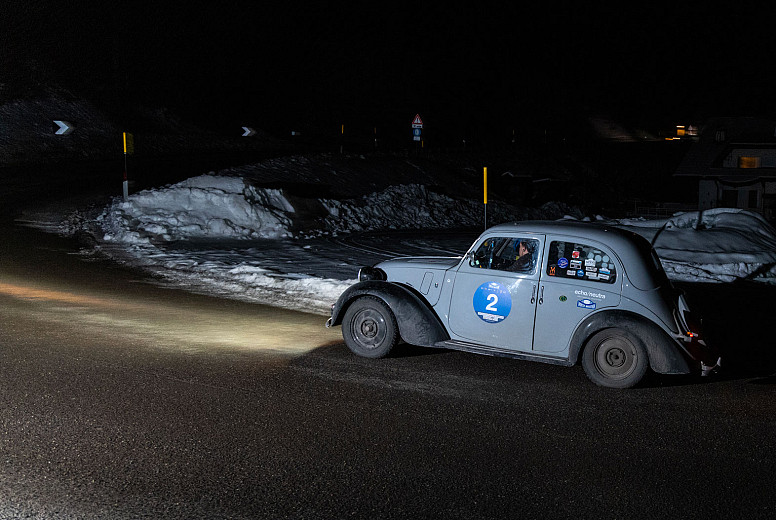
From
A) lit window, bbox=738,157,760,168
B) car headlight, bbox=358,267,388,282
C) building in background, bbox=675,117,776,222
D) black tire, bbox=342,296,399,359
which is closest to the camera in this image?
black tire, bbox=342,296,399,359

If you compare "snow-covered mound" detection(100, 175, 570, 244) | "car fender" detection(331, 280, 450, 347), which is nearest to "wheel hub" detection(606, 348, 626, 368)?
"car fender" detection(331, 280, 450, 347)

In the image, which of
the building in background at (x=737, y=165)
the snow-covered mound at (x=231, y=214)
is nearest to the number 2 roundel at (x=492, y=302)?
the snow-covered mound at (x=231, y=214)

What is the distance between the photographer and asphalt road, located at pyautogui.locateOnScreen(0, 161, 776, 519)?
5.06 metres

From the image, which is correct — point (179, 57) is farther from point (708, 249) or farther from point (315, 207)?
point (708, 249)

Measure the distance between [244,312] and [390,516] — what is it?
686 cm

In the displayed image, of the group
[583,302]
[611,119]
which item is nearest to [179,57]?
[583,302]

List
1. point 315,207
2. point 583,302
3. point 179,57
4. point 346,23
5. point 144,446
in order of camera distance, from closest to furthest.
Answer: point 144,446 → point 583,302 → point 315,207 → point 179,57 → point 346,23

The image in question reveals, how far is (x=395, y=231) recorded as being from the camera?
81.6 ft

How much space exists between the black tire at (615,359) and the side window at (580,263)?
0.56 metres

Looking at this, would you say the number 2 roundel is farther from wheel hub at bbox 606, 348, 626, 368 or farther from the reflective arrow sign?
the reflective arrow sign

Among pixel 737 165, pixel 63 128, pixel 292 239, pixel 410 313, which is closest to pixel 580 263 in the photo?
pixel 410 313

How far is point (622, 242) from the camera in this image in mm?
7816

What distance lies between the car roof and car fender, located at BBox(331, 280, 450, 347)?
1.05 meters

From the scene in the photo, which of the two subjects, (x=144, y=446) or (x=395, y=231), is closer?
Result: (x=144, y=446)
